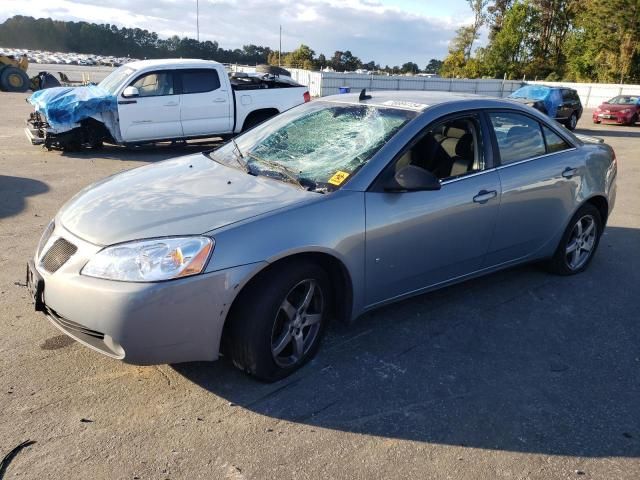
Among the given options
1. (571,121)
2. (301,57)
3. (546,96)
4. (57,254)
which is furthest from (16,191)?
(301,57)

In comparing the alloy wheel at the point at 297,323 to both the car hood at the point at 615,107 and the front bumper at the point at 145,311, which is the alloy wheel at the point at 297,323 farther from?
the car hood at the point at 615,107

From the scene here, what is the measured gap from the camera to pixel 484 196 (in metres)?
3.82

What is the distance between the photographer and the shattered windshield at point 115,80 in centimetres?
1038

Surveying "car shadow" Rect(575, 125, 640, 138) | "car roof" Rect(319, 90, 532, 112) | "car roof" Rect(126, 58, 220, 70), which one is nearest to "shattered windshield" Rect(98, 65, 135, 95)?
"car roof" Rect(126, 58, 220, 70)

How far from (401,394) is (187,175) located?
1.96 metres

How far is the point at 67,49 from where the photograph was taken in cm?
9081

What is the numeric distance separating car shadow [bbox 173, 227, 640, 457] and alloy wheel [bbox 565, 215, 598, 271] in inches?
22.4

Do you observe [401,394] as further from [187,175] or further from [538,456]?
[187,175]

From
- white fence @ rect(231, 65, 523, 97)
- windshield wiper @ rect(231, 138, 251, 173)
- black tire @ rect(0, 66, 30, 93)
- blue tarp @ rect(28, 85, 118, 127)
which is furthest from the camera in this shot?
white fence @ rect(231, 65, 523, 97)

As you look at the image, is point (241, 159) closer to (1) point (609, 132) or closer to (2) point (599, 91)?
(1) point (609, 132)

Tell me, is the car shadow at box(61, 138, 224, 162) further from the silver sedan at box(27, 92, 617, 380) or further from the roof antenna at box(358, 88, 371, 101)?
the silver sedan at box(27, 92, 617, 380)

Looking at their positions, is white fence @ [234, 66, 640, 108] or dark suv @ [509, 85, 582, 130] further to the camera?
white fence @ [234, 66, 640, 108]

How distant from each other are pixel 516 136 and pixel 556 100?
16.8 m

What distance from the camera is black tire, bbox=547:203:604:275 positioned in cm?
477
